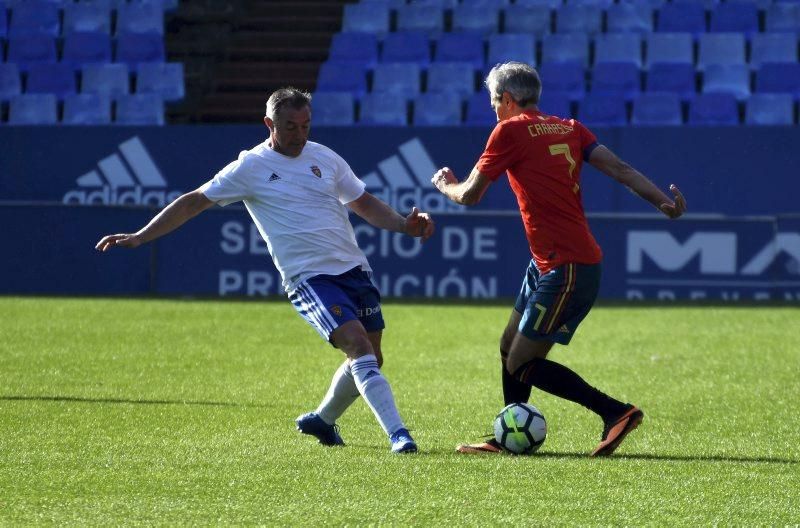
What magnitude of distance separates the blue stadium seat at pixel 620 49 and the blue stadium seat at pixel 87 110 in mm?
7405

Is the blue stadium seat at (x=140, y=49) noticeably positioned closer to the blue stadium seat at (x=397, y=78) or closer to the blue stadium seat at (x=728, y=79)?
the blue stadium seat at (x=397, y=78)

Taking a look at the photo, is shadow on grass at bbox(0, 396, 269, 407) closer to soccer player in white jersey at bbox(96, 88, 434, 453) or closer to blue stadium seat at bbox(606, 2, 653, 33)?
soccer player in white jersey at bbox(96, 88, 434, 453)

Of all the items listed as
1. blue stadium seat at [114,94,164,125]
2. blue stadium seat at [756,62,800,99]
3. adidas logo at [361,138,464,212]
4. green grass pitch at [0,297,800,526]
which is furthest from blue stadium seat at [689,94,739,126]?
blue stadium seat at [114,94,164,125]

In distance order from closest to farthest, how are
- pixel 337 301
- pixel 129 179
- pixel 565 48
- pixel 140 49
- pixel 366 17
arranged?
pixel 337 301 < pixel 129 179 < pixel 565 48 < pixel 140 49 < pixel 366 17

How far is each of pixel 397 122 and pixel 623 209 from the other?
12.0ft

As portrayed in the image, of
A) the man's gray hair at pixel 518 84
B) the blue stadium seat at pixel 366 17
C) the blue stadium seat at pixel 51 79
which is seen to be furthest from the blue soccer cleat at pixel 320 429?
the blue stadium seat at pixel 366 17

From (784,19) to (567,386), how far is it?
1570cm

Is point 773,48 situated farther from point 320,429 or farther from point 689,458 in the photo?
point 320,429

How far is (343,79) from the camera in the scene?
2147 centimetres

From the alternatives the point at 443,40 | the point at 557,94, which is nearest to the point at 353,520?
the point at 557,94

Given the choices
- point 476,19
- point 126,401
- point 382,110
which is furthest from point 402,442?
point 476,19

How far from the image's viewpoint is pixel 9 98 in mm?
21781

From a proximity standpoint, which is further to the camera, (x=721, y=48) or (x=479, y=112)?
(x=721, y=48)

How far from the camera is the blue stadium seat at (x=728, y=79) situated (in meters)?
20.7
